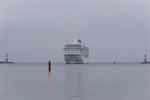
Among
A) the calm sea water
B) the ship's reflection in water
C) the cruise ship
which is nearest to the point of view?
the calm sea water

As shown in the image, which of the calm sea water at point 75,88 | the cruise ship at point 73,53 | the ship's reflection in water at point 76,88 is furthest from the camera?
the cruise ship at point 73,53

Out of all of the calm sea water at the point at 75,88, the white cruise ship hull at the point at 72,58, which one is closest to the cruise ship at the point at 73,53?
the white cruise ship hull at the point at 72,58

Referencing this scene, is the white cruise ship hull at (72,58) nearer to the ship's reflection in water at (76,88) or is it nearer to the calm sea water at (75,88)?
the calm sea water at (75,88)

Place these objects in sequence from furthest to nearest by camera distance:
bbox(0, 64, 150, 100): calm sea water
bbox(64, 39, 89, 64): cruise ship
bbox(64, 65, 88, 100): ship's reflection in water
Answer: bbox(64, 39, 89, 64): cruise ship
bbox(64, 65, 88, 100): ship's reflection in water
bbox(0, 64, 150, 100): calm sea water

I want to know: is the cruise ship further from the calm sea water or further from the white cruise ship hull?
the calm sea water

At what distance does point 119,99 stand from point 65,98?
289 cm

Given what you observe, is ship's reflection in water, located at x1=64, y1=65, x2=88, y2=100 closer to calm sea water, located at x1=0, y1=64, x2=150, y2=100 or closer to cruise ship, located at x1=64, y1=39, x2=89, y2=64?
→ calm sea water, located at x1=0, y1=64, x2=150, y2=100

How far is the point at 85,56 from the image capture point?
465ft

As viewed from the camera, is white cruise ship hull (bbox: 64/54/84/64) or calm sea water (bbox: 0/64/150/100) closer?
calm sea water (bbox: 0/64/150/100)

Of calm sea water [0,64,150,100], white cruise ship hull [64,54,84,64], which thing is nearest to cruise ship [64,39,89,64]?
white cruise ship hull [64,54,84,64]

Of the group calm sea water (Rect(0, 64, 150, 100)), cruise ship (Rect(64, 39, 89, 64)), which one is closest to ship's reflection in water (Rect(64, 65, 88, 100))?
calm sea water (Rect(0, 64, 150, 100))

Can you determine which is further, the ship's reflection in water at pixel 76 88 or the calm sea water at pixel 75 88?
the ship's reflection in water at pixel 76 88

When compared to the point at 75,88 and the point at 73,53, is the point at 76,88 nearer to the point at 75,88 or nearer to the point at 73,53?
the point at 75,88

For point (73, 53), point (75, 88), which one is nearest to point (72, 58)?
point (73, 53)
